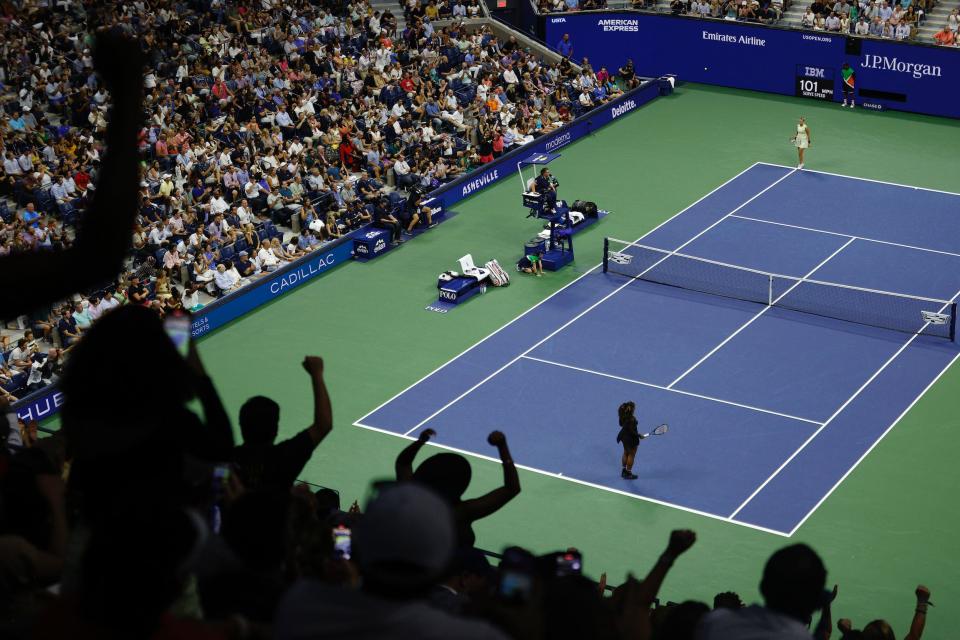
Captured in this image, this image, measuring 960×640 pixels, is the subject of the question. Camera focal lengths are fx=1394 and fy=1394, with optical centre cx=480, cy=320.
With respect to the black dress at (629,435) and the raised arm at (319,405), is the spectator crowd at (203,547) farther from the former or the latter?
the black dress at (629,435)

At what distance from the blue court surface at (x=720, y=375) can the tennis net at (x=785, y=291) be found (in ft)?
0.49

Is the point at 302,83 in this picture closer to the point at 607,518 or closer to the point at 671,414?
the point at 671,414

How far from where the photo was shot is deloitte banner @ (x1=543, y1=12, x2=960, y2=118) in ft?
146

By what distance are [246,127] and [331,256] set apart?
5.57 metres

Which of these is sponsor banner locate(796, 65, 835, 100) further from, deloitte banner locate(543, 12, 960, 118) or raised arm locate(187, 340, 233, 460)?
raised arm locate(187, 340, 233, 460)

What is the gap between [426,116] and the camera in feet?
136

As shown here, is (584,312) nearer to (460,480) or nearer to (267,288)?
(267,288)

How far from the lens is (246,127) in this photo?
37.5 m

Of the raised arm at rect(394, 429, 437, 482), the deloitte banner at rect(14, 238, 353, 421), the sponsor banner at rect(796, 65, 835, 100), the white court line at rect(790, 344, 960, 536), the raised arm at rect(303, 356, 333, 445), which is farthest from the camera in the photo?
the sponsor banner at rect(796, 65, 835, 100)

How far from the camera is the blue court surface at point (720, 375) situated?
1000 inches

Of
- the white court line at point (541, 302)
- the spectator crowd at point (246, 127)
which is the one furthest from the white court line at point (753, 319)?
the spectator crowd at point (246, 127)

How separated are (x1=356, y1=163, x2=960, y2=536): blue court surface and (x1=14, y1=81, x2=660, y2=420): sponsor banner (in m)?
5.30

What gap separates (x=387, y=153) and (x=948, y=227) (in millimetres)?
15325

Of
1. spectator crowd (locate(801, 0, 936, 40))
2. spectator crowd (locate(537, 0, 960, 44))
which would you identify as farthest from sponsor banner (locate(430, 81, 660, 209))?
spectator crowd (locate(801, 0, 936, 40))
